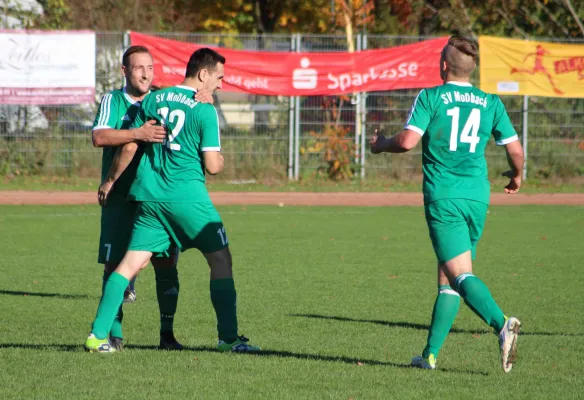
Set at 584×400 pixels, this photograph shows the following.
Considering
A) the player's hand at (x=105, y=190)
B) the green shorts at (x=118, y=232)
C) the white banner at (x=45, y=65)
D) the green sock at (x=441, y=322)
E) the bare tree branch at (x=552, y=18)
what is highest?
the bare tree branch at (x=552, y=18)

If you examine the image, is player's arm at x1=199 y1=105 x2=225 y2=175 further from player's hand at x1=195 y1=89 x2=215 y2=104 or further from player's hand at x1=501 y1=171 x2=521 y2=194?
player's hand at x1=501 y1=171 x2=521 y2=194

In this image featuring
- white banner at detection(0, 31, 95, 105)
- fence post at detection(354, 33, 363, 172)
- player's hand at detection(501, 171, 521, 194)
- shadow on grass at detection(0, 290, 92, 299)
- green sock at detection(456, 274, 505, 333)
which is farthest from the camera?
fence post at detection(354, 33, 363, 172)

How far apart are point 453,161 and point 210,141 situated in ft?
5.01

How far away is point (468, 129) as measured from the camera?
6328 millimetres

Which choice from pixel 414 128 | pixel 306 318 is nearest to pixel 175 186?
pixel 414 128

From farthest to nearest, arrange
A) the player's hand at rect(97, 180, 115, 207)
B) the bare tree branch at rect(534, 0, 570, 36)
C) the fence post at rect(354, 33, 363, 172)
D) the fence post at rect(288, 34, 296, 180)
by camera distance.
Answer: the bare tree branch at rect(534, 0, 570, 36)
the fence post at rect(354, 33, 363, 172)
the fence post at rect(288, 34, 296, 180)
the player's hand at rect(97, 180, 115, 207)

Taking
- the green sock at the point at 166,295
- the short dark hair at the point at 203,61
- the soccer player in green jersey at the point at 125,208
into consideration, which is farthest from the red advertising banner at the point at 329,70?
the short dark hair at the point at 203,61

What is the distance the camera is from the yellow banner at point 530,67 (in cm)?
2316

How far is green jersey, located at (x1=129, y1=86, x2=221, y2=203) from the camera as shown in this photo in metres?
6.52

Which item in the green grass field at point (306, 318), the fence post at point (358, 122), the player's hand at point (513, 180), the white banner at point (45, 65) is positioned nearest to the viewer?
the green grass field at point (306, 318)

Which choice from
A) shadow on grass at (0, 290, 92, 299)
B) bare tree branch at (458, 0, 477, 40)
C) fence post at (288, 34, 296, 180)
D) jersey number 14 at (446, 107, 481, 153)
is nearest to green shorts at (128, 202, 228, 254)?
jersey number 14 at (446, 107, 481, 153)

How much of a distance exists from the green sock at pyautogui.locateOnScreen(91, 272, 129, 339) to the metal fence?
16297 millimetres

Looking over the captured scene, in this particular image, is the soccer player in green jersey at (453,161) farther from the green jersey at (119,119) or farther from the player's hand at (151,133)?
the green jersey at (119,119)

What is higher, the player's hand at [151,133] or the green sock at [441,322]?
the player's hand at [151,133]
